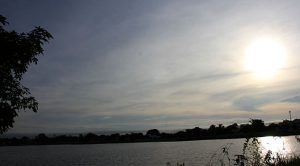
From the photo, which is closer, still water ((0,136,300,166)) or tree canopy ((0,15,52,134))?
tree canopy ((0,15,52,134))

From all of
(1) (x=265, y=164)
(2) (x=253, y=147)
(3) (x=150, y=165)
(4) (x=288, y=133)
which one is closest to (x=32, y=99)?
(2) (x=253, y=147)

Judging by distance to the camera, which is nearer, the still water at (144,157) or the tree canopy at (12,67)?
the tree canopy at (12,67)

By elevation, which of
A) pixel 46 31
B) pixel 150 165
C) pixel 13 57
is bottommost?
pixel 150 165

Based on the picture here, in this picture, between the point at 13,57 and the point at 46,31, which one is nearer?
the point at 13,57

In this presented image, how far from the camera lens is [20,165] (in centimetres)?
10356

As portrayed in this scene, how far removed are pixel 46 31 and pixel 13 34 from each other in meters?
1.50

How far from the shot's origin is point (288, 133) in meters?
195

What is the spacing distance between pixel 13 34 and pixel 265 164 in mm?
14357

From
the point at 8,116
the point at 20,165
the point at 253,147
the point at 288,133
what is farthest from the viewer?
the point at 288,133

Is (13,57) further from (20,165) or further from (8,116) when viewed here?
(20,165)

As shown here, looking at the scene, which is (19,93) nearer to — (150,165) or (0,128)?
(0,128)

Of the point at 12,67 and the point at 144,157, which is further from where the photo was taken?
the point at 144,157

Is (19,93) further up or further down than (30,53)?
further down

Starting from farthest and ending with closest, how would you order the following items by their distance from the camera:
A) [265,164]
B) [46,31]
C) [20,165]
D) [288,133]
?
[288,133] < [20,165] < [265,164] < [46,31]
